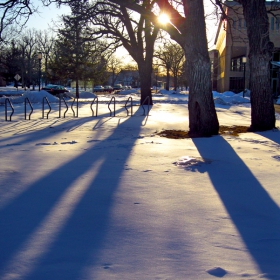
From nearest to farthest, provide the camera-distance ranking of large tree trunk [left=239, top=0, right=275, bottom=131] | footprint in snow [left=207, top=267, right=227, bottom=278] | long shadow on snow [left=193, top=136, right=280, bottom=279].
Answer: footprint in snow [left=207, top=267, right=227, bottom=278] → long shadow on snow [left=193, top=136, right=280, bottom=279] → large tree trunk [left=239, top=0, right=275, bottom=131]

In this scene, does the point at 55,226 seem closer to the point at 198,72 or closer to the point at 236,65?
the point at 198,72

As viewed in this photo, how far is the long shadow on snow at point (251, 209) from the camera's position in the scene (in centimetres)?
313

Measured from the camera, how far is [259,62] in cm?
1146

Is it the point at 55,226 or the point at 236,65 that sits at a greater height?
the point at 236,65

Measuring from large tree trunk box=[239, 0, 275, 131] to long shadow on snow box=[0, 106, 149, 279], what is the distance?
7.13 meters

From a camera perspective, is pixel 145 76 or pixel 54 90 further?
pixel 54 90

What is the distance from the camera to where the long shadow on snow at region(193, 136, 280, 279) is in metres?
3.13

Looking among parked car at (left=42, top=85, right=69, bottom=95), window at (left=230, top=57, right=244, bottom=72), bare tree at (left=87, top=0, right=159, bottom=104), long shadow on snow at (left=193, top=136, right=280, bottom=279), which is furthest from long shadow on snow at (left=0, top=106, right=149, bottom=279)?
window at (left=230, top=57, right=244, bottom=72)

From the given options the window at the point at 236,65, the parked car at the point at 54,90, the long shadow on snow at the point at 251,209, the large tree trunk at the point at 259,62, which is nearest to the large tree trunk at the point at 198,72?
the large tree trunk at the point at 259,62

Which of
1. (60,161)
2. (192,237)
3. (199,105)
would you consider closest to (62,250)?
(192,237)

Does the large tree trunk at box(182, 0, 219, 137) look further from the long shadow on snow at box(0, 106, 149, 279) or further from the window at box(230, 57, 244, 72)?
the window at box(230, 57, 244, 72)

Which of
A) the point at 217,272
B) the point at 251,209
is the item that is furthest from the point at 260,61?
the point at 217,272

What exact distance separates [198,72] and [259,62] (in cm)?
229

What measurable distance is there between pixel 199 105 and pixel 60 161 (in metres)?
5.20
